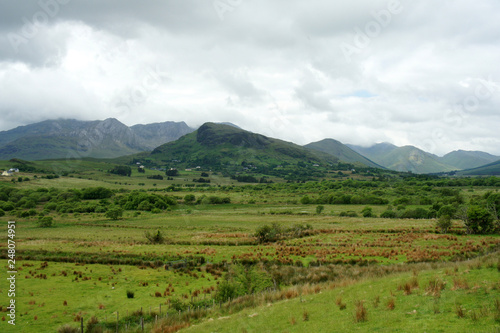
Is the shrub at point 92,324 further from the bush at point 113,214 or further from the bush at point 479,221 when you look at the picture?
the bush at point 113,214

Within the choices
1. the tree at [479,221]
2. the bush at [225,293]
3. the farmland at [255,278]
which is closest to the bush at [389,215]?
the farmland at [255,278]

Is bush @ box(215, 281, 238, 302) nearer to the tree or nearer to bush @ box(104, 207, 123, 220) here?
the tree

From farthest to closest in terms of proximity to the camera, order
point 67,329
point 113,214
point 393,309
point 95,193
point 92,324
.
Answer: point 95,193, point 113,214, point 92,324, point 67,329, point 393,309

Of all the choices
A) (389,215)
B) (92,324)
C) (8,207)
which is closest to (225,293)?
(92,324)

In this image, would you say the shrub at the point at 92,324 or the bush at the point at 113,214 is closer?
the shrub at the point at 92,324

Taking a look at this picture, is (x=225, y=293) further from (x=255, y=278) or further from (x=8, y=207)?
(x=8, y=207)

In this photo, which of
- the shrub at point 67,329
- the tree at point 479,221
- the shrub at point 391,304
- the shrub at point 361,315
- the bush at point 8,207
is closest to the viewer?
the shrub at point 361,315

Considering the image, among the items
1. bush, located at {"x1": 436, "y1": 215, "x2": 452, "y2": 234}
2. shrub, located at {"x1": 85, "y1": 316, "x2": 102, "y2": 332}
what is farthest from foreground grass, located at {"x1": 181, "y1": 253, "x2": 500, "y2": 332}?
bush, located at {"x1": 436, "y1": 215, "x2": 452, "y2": 234}

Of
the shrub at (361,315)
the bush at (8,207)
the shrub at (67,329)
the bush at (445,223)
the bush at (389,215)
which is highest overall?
the shrub at (361,315)

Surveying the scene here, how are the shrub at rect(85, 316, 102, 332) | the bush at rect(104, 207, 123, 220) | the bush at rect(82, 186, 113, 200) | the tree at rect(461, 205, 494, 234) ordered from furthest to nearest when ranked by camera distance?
the bush at rect(82, 186, 113, 200) < the bush at rect(104, 207, 123, 220) < the tree at rect(461, 205, 494, 234) < the shrub at rect(85, 316, 102, 332)

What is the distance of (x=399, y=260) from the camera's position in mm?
32500

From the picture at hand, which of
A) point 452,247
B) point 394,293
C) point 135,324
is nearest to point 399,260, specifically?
point 452,247

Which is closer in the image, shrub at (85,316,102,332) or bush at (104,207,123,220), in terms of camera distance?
shrub at (85,316,102,332)

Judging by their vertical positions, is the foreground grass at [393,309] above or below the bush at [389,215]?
above
